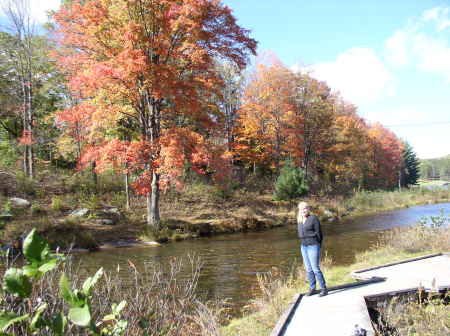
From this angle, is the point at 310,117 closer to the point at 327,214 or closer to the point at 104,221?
the point at 327,214

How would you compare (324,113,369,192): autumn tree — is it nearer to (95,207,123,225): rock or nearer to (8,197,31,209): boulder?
(95,207,123,225): rock

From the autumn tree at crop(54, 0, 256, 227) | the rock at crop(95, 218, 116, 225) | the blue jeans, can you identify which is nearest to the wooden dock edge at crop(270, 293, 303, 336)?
the blue jeans

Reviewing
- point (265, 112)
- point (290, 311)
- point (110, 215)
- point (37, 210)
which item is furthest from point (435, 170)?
point (290, 311)

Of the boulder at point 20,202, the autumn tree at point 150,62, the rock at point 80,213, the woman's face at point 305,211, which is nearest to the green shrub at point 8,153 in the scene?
the boulder at point 20,202

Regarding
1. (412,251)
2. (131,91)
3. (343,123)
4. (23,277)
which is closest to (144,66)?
(131,91)

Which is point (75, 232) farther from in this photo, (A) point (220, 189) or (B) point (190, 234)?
(A) point (220, 189)

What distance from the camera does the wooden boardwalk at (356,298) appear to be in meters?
5.62

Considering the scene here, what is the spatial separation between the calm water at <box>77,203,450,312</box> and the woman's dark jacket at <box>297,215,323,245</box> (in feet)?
7.07

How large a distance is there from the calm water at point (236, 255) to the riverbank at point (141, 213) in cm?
190

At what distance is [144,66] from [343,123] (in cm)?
3352

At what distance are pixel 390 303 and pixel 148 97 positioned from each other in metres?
16.8

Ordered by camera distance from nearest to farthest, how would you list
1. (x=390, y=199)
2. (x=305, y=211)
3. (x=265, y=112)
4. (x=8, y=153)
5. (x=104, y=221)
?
(x=305, y=211) → (x=104, y=221) → (x=8, y=153) → (x=265, y=112) → (x=390, y=199)

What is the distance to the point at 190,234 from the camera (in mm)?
20578

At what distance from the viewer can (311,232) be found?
7.76 metres
